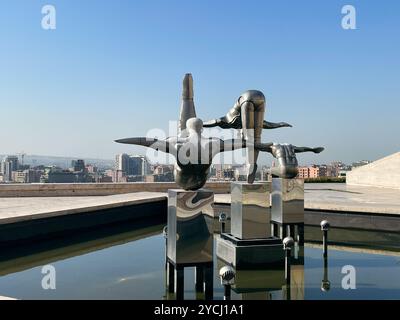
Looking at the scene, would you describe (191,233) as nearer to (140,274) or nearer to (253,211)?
(140,274)

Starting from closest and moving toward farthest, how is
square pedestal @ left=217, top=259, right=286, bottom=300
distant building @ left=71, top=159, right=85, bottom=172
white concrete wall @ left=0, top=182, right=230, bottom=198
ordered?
square pedestal @ left=217, top=259, right=286, bottom=300, white concrete wall @ left=0, top=182, right=230, bottom=198, distant building @ left=71, top=159, right=85, bottom=172

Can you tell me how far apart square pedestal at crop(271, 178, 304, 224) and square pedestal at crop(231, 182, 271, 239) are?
144cm

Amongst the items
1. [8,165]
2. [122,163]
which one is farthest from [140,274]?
[8,165]

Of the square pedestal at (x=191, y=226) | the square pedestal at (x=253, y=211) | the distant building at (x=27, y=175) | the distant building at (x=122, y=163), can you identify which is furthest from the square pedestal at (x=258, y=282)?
the distant building at (x=27, y=175)

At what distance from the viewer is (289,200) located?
8.77 metres

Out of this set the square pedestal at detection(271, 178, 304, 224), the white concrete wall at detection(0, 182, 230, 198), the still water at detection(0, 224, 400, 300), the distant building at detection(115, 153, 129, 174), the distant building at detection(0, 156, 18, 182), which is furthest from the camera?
the distant building at detection(0, 156, 18, 182)

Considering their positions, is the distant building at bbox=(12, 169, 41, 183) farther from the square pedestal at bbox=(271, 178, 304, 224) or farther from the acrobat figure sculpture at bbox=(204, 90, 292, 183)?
the acrobat figure sculpture at bbox=(204, 90, 292, 183)

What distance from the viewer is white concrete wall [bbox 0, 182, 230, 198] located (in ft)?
56.6

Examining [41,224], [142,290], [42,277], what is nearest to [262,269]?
[142,290]

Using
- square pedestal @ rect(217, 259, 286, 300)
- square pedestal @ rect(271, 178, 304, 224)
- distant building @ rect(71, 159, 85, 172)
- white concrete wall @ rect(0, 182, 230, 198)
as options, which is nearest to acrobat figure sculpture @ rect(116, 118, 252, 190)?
square pedestal @ rect(217, 259, 286, 300)

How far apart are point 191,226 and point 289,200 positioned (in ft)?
13.6

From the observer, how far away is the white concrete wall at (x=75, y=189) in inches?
679

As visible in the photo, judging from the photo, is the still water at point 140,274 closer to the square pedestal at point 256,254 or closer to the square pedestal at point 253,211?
the square pedestal at point 256,254

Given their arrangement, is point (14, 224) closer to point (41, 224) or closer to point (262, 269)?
point (41, 224)
